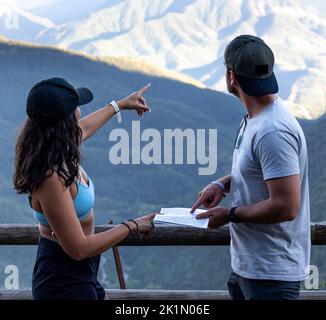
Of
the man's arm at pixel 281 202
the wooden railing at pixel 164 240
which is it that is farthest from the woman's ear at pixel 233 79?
the wooden railing at pixel 164 240

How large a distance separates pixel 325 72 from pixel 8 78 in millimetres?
10080

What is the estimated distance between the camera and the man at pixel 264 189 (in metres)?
2.08

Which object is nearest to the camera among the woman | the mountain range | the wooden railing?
the woman

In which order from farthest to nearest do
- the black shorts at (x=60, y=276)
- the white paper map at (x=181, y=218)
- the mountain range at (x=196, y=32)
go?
the mountain range at (x=196, y=32), the white paper map at (x=181, y=218), the black shorts at (x=60, y=276)

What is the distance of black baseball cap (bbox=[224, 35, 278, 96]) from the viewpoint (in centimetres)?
218

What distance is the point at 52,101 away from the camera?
2.07 m

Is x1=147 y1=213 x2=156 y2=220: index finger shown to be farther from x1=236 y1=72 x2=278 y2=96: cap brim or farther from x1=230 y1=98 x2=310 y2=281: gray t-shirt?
x1=236 y1=72 x2=278 y2=96: cap brim

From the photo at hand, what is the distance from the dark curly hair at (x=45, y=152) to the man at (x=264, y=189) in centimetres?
47

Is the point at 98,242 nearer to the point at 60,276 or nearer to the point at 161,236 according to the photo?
the point at 60,276

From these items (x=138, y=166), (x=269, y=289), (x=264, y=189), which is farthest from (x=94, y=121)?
(x=138, y=166)

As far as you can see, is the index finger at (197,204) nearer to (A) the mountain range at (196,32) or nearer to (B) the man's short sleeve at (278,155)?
(B) the man's short sleeve at (278,155)

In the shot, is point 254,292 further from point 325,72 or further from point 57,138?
point 325,72

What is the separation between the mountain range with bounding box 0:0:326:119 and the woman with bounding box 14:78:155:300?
19167 mm

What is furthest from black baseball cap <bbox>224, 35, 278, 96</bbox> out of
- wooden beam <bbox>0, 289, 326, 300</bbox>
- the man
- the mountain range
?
the mountain range
